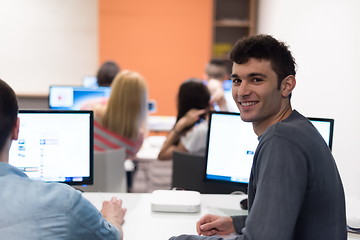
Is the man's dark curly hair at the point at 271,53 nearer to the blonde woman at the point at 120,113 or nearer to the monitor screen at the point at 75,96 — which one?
the blonde woman at the point at 120,113

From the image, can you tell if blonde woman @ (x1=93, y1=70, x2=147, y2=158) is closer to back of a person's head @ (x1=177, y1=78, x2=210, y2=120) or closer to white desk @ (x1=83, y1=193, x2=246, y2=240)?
back of a person's head @ (x1=177, y1=78, x2=210, y2=120)

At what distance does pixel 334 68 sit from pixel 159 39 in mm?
4464

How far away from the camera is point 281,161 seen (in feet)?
4.25

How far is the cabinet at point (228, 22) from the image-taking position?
6.51 meters

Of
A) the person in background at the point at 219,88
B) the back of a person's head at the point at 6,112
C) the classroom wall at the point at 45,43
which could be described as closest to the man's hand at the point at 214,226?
the back of a person's head at the point at 6,112

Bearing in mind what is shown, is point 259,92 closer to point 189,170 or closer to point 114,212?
point 114,212

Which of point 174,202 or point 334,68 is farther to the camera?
point 334,68

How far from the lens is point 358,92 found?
2.58 metres

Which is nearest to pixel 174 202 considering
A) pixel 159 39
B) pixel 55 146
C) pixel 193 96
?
pixel 55 146

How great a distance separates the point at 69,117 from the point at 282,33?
260cm

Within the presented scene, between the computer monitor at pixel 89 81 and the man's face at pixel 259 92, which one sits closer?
the man's face at pixel 259 92

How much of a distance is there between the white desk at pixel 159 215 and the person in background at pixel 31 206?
0.57 metres

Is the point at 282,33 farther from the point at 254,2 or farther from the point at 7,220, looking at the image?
the point at 7,220

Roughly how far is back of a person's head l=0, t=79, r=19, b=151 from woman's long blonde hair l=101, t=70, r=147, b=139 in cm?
195
